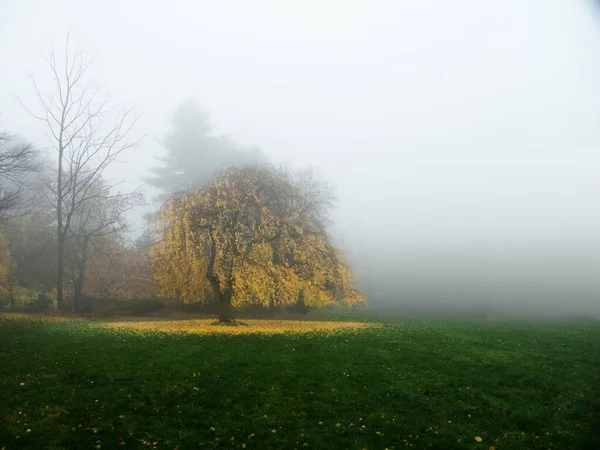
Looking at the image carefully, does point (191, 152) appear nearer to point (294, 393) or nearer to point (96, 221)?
point (96, 221)

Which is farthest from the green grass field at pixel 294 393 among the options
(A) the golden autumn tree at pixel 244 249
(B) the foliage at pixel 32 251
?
(B) the foliage at pixel 32 251

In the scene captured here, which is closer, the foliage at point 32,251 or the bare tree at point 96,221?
the bare tree at point 96,221

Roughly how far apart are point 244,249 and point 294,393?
1167 cm

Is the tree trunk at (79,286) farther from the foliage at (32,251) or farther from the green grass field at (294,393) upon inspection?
the green grass field at (294,393)

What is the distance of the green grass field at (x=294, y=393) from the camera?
7.98 metres

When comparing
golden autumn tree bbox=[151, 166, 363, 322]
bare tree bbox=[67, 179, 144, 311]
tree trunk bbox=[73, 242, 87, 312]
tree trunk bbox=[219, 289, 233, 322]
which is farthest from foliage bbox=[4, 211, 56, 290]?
tree trunk bbox=[219, 289, 233, 322]

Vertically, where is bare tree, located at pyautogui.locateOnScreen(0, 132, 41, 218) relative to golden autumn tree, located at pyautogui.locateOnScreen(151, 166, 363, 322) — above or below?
above

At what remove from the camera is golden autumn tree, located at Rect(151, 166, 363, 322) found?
21.3 meters

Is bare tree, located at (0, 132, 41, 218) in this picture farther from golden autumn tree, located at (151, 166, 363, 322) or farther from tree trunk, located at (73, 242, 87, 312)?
golden autumn tree, located at (151, 166, 363, 322)

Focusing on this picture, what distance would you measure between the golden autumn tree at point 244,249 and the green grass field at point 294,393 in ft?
17.4

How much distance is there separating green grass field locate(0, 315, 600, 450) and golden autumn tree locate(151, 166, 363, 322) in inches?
208

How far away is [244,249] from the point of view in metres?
21.2

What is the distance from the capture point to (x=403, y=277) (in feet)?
171

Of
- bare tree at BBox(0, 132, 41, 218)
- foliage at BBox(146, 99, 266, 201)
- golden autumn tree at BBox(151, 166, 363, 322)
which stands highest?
foliage at BBox(146, 99, 266, 201)
